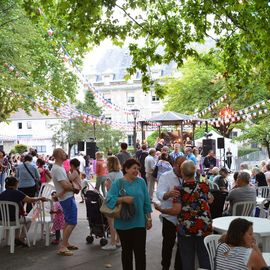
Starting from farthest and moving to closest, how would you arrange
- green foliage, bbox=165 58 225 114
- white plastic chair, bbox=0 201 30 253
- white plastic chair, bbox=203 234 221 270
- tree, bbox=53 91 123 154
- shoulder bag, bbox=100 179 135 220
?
tree, bbox=53 91 123 154 → green foliage, bbox=165 58 225 114 → white plastic chair, bbox=0 201 30 253 → shoulder bag, bbox=100 179 135 220 → white plastic chair, bbox=203 234 221 270

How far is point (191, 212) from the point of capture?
Answer: 4.53 m

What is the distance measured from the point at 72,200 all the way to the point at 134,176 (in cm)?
227

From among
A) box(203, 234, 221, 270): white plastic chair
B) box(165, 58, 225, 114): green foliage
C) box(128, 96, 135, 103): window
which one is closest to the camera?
box(203, 234, 221, 270): white plastic chair

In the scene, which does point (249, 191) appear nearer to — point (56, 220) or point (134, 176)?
point (134, 176)

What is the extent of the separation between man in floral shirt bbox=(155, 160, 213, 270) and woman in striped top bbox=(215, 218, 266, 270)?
0.71 meters

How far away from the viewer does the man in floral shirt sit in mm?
4527

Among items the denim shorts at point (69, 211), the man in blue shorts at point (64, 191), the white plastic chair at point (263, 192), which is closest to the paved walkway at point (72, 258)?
the man in blue shorts at point (64, 191)

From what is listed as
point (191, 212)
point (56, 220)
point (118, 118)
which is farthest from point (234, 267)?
point (118, 118)

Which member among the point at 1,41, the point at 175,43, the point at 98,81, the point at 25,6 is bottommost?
the point at 175,43

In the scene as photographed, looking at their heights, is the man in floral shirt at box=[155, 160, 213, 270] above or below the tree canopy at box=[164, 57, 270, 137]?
below

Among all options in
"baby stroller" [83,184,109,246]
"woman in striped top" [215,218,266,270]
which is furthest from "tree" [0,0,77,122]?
"woman in striped top" [215,218,266,270]

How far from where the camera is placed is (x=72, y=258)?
6.81 meters

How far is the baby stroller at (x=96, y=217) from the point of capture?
25.1 feet

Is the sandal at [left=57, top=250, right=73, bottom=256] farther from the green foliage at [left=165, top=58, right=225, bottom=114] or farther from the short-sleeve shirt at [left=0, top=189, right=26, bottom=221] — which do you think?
the green foliage at [left=165, top=58, right=225, bottom=114]
